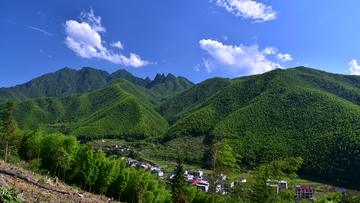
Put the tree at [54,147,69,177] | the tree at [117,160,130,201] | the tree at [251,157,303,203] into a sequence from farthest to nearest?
the tree at [117,160,130,201] → the tree at [54,147,69,177] → the tree at [251,157,303,203]

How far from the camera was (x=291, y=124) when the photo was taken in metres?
85.2

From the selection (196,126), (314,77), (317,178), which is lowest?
(317,178)

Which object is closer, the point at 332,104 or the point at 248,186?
the point at 248,186

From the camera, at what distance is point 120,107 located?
151125 millimetres

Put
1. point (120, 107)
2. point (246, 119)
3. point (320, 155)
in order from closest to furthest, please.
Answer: point (320, 155) → point (246, 119) → point (120, 107)

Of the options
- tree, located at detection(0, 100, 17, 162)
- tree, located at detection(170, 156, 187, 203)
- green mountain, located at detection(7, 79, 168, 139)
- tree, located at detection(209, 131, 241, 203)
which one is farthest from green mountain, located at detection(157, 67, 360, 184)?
tree, located at detection(0, 100, 17, 162)

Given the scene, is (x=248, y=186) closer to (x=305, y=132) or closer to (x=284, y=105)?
(x=305, y=132)

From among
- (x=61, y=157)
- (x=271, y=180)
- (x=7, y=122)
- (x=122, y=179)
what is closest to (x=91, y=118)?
(x=7, y=122)

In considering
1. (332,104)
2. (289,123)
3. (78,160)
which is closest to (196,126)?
(289,123)

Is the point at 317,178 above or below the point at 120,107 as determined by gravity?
below

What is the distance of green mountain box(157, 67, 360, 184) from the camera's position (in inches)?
2398

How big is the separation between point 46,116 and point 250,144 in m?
190

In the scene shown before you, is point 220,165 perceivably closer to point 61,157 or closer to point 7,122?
point 61,157

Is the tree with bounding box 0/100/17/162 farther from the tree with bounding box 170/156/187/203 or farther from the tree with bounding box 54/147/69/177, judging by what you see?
the tree with bounding box 170/156/187/203
